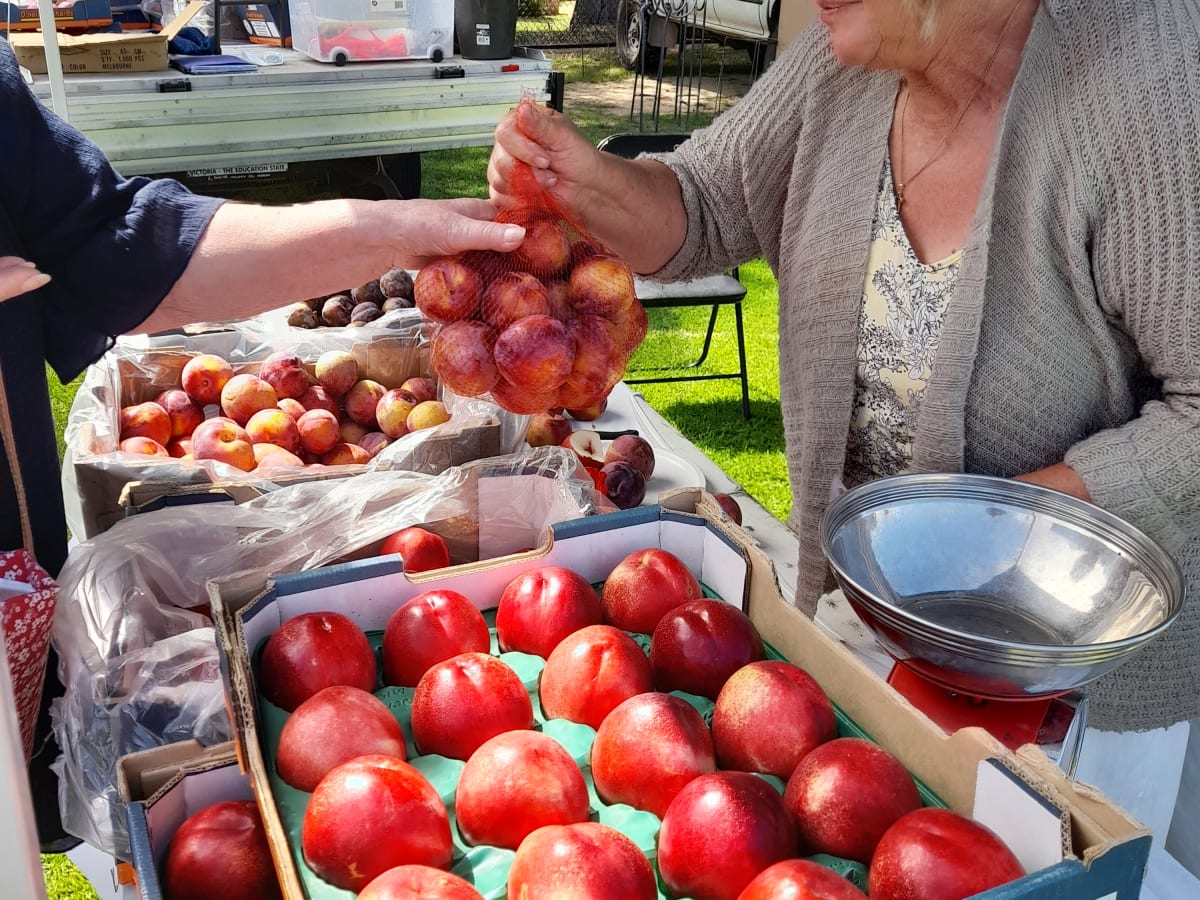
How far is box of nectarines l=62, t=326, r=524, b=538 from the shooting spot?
1.88m

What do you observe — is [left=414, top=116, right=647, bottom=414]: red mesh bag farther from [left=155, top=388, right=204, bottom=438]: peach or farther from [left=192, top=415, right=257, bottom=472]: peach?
[left=155, top=388, right=204, bottom=438]: peach

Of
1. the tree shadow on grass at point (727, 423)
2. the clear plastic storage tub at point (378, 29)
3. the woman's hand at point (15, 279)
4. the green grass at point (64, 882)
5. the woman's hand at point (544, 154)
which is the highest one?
the clear plastic storage tub at point (378, 29)

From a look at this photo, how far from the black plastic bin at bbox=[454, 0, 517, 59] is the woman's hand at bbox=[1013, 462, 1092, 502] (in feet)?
→ 12.9

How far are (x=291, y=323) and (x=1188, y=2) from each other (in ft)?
7.17

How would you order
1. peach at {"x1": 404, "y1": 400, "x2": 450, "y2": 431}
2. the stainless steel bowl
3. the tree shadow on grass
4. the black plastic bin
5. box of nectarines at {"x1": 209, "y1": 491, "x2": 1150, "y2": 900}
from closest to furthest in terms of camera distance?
box of nectarines at {"x1": 209, "y1": 491, "x2": 1150, "y2": 900}
the stainless steel bowl
peach at {"x1": 404, "y1": 400, "x2": 450, "y2": 431}
the tree shadow on grass
the black plastic bin

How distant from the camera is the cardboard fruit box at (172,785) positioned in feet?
3.31

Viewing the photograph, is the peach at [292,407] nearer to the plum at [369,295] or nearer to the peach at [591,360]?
the plum at [369,295]

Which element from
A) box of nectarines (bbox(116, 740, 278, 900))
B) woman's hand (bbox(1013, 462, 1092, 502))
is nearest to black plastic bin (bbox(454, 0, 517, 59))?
woman's hand (bbox(1013, 462, 1092, 502))

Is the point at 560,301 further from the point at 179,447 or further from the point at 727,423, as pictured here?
the point at 727,423

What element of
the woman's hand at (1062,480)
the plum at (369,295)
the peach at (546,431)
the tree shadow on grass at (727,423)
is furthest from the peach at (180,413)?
the tree shadow on grass at (727,423)

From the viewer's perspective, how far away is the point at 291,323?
2.75 metres

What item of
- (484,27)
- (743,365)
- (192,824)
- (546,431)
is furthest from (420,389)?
(484,27)

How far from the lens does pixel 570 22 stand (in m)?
13.6

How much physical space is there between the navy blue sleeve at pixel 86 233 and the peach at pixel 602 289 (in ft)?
1.90
